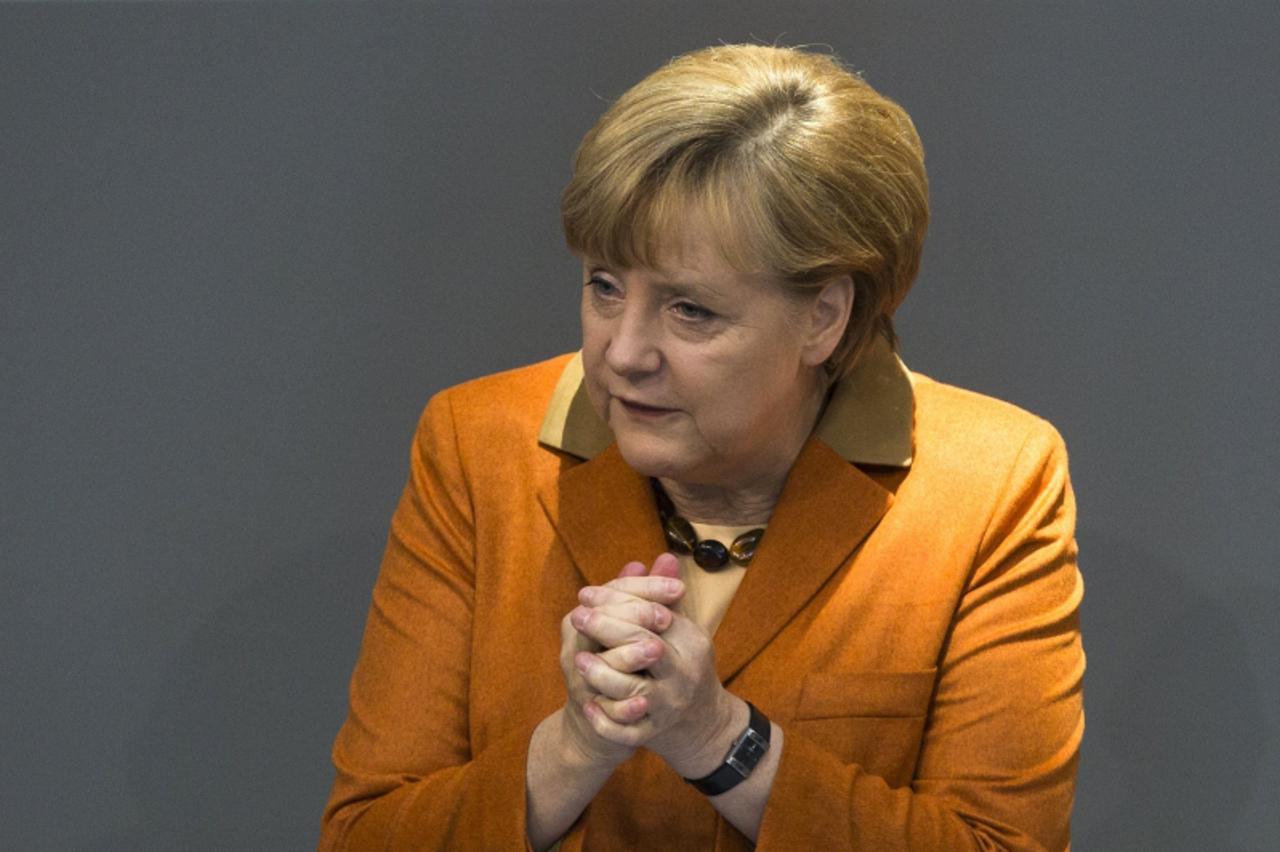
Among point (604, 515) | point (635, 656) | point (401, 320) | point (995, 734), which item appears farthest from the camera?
point (401, 320)

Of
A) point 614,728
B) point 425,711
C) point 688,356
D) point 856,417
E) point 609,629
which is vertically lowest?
point 425,711

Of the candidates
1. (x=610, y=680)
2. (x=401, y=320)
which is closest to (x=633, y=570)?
(x=610, y=680)

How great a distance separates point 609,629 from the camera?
234 cm

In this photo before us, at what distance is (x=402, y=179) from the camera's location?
328 centimetres

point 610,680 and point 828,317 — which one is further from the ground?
point 828,317

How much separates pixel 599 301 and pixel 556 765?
0.52 m

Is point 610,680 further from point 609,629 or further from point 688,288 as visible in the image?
point 688,288

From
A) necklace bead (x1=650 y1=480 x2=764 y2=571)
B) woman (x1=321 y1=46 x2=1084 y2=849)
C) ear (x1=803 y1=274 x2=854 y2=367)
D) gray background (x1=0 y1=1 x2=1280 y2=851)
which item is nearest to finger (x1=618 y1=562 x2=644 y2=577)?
woman (x1=321 y1=46 x2=1084 y2=849)

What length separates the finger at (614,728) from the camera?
7.71 ft

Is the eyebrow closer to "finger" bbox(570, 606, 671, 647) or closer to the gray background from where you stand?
"finger" bbox(570, 606, 671, 647)

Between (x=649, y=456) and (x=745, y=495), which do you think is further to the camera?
(x=745, y=495)

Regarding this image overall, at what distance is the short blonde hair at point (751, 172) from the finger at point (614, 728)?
48 centimetres

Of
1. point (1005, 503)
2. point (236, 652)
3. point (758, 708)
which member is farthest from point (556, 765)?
point (236, 652)

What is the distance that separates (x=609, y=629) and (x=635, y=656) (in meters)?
0.04
